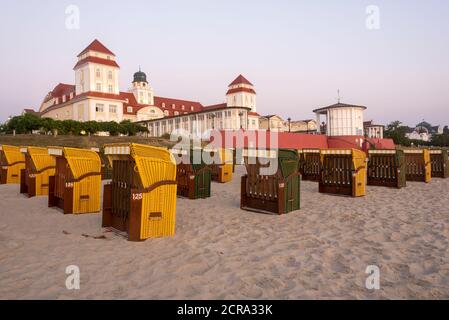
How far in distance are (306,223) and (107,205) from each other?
4151 mm

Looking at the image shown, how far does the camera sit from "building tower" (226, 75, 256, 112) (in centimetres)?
7884

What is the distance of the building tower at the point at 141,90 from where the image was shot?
82331 mm

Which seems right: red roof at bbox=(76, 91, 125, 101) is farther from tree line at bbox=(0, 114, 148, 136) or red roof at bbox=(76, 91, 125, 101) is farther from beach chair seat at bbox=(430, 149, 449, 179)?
beach chair seat at bbox=(430, 149, 449, 179)

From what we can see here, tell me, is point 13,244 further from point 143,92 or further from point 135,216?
point 143,92

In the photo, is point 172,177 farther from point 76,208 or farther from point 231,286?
Result: point 76,208

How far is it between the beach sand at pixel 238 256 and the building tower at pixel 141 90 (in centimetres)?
7937

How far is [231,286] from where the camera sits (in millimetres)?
3389

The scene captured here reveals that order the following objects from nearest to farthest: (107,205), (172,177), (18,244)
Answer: (18,244), (172,177), (107,205)

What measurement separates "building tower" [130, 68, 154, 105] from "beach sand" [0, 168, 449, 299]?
260ft

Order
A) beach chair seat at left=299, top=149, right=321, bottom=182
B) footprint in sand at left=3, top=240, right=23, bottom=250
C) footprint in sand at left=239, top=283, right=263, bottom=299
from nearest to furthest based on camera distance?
1. footprint in sand at left=239, top=283, right=263, bottom=299
2. footprint in sand at left=3, top=240, right=23, bottom=250
3. beach chair seat at left=299, top=149, right=321, bottom=182

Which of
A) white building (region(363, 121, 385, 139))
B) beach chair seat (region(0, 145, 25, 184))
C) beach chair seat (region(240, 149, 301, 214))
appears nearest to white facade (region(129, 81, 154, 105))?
white building (region(363, 121, 385, 139))

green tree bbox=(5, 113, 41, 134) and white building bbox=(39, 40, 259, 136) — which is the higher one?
white building bbox=(39, 40, 259, 136)
